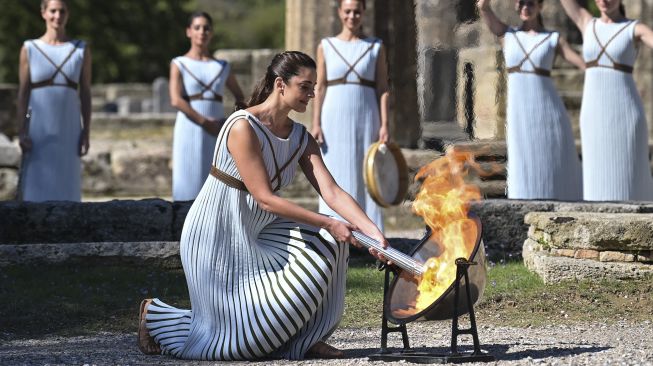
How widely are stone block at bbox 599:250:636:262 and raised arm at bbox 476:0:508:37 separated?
2.84 metres

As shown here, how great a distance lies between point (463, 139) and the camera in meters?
10.2

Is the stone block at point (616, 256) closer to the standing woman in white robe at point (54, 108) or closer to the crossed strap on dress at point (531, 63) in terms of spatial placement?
the crossed strap on dress at point (531, 63)

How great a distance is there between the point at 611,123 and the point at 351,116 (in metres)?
2.01

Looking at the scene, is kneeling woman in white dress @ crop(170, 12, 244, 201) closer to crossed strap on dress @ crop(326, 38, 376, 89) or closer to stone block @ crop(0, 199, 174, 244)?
crossed strap on dress @ crop(326, 38, 376, 89)

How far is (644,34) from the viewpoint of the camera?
11.0 meters

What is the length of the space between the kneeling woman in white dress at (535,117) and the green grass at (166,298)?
2.22 m

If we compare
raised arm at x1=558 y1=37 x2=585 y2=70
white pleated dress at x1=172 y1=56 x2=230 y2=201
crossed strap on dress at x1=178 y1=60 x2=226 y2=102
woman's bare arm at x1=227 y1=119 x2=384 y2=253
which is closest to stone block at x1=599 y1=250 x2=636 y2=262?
woman's bare arm at x1=227 y1=119 x2=384 y2=253

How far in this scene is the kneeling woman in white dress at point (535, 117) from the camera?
11.6 meters

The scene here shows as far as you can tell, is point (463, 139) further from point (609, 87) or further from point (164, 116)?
point (164, 116)

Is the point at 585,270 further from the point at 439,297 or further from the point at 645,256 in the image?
the point at 439,297

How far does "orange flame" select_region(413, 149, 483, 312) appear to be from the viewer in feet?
21.4

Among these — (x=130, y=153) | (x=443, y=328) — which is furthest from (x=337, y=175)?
(x=130, y=153)

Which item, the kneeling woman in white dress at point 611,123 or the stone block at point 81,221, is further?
the kneeling woman in white dress at point 611,123

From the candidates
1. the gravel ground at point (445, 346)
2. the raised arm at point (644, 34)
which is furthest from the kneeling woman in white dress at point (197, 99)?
the gravel ground at point (445, 346)
